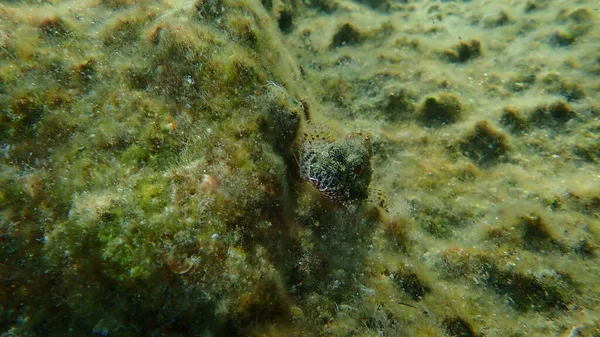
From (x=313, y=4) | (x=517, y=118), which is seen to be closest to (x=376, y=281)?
(x=517, y=118)

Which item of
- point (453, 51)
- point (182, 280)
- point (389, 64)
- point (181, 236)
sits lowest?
point (182, 280)

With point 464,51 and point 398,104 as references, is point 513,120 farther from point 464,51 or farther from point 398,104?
point 464,51

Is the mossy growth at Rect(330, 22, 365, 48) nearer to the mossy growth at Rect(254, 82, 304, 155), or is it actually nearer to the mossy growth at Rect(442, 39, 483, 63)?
the mossy growth at Rect(442, 39, 483, 63)

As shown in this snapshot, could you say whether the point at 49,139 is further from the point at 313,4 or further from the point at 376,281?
the point at 313,4

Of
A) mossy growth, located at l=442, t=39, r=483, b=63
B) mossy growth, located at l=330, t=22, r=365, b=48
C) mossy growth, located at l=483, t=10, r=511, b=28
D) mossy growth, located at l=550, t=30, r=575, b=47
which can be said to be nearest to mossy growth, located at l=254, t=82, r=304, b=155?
mossy growth, located at l=330, t=22, r=365, b=48

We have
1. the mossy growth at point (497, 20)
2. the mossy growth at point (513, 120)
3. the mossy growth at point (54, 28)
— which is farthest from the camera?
the mossy growth at point (497, 20)

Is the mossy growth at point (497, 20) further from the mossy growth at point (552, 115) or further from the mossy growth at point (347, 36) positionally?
the mossy growth at point (347, 36)

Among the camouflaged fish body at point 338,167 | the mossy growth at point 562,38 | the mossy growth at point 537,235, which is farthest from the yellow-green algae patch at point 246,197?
the mossy growth at point 562,38
